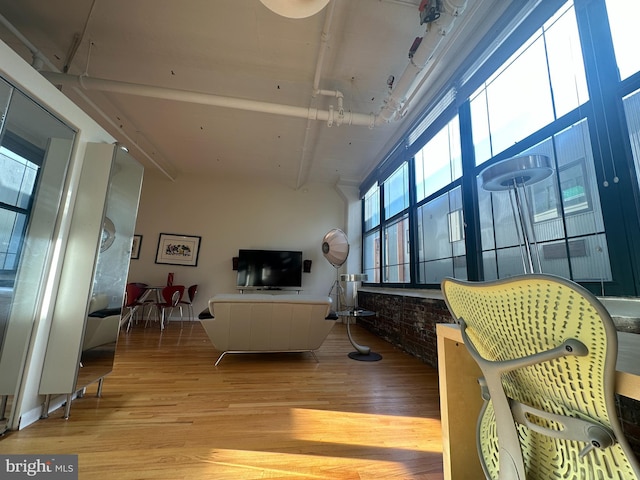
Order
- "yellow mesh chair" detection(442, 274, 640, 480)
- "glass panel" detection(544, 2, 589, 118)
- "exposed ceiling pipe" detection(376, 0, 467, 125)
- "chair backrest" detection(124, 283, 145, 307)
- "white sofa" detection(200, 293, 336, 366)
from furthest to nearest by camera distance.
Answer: "chair backrest" detection(124, 283, 145, 307) → "white sofa" detection(200, 293, 336, 366) → "exposed ceiling pipe" detection(376, 0, 467, 125) → "glass panel" detection(544, 2, 589, 118) → "yellow mesh chair" detection(442, 274, 640, 480)

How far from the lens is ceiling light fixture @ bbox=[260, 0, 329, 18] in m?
1.40

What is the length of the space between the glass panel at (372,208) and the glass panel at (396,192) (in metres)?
0.43

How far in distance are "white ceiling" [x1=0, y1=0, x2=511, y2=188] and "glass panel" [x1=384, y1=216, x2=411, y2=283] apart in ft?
4.88

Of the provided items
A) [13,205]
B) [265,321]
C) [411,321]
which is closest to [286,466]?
[265,321]

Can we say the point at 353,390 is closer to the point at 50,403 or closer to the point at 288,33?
the point at 50,403

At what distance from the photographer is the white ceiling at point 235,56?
2.30m

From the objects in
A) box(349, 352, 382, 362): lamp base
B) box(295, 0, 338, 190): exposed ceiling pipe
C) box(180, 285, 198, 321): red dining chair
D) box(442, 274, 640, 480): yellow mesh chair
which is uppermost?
box(295, 0, 338, 190): exposed ceiling pipe

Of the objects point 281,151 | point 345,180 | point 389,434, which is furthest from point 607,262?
point 345,180

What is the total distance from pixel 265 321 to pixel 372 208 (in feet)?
12.6

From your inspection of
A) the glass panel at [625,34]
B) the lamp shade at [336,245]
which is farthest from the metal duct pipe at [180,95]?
the glass panel at [625,34]

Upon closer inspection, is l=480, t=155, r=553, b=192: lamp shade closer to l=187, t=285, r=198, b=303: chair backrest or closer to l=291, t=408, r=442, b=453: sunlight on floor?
l=291, t=408, r=442, b=453: sunlight on floor

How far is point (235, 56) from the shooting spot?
277cm

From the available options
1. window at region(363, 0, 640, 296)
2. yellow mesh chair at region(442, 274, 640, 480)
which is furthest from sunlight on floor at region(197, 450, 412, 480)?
window at region(363, 0, 640, 296)

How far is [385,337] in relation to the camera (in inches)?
159
